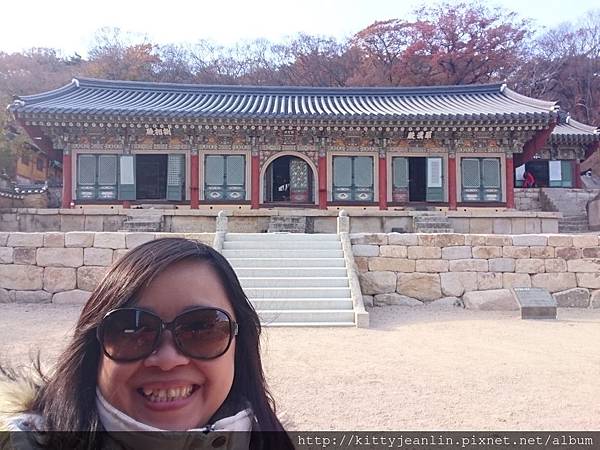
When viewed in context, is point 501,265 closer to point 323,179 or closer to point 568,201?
point 323,179

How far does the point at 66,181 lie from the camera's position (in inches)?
571

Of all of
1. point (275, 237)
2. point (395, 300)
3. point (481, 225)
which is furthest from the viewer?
point (481, 225)

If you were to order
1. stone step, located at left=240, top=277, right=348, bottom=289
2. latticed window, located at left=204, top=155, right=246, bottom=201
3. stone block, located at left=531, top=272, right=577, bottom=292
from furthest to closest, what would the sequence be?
latticed window, located at left=204, top=155, right=246, bottom=201 → stone block, located at left=531, top=272, right=577, bottom=292 → stone step, located at left=240, top=277, right=348, bottom=289

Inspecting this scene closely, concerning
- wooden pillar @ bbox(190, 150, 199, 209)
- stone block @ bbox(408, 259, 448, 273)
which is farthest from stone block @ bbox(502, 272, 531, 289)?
wooden pillar @ bbox(190, 150, 199, 209)

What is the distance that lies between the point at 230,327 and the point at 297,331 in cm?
522

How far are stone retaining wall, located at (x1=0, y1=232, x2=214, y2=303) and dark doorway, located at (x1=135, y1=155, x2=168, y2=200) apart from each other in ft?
24.3

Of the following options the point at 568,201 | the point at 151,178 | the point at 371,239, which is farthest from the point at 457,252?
the point at 568,201

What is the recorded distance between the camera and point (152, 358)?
45.4 inches

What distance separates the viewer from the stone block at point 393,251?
28.1 feet

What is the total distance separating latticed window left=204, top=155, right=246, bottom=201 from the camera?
1502 centimetres

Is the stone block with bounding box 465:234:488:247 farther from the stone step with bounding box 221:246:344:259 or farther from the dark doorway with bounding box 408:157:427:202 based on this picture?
the dark doorway with bounding box 408:157:427:202

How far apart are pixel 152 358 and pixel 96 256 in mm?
7849

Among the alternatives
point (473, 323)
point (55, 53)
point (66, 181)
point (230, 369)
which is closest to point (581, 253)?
point (473, 323)

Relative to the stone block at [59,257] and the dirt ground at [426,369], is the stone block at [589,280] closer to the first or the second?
the dirt ground at [426,369]
